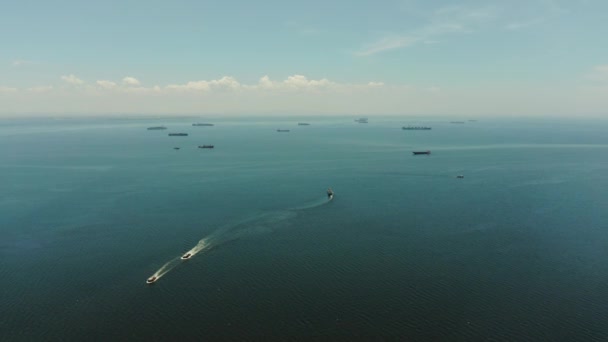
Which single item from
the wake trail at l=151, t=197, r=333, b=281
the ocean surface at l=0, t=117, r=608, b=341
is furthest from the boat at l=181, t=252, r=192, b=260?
the ocean surface at l=0, t=117, r=608, b=341

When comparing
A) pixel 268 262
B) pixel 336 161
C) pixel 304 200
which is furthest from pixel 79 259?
pixel 336 161

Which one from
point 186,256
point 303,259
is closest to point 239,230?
point 186,256

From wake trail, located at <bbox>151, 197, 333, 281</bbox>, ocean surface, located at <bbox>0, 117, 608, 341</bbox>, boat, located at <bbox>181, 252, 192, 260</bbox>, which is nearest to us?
ocean surface, located at <bbox>0, 117, 608, 341</bbox>

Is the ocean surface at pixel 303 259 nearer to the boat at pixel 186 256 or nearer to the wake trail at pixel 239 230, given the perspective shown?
the wake trail at pixel 239 230

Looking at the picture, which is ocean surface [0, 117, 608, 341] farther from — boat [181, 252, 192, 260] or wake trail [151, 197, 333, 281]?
boat [181, 252, 192, 260]

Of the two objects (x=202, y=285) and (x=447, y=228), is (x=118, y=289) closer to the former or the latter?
(x=202, y=285)

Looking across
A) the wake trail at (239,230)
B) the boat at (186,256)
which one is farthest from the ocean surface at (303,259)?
the boat at (186,256)
